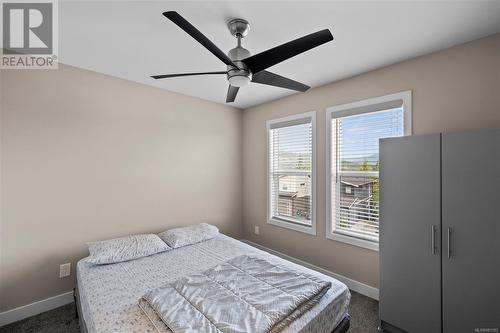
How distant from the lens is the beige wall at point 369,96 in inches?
74.4

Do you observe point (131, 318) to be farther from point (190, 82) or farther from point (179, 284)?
point (190, 82)

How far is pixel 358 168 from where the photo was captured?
105 inches

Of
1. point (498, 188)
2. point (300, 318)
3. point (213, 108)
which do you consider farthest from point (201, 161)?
point (498, 188)

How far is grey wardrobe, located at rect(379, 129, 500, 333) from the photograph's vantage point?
61.4 inches

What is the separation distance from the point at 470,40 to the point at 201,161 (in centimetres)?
325

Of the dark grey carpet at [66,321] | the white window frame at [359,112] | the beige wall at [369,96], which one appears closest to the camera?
the beige wall at [369,96]

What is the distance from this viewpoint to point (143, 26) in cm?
174

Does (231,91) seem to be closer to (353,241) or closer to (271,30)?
(271,30)

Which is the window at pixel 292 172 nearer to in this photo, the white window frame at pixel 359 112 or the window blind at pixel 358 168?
the white window frame at pixel 359 112

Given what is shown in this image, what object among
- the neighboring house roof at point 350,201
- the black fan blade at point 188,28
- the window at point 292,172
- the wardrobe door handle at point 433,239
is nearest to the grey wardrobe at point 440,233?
the wardrobe door handle at point 433,239

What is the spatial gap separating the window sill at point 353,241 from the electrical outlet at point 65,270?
2.98 meters

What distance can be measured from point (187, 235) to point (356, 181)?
7.16ft

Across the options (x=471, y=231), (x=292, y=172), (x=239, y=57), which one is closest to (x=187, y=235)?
(x=292, y=172)

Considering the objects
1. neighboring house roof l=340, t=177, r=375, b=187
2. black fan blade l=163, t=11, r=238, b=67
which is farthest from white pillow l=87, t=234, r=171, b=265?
neighboring house roof l=340, t=177, r=375, b=187
